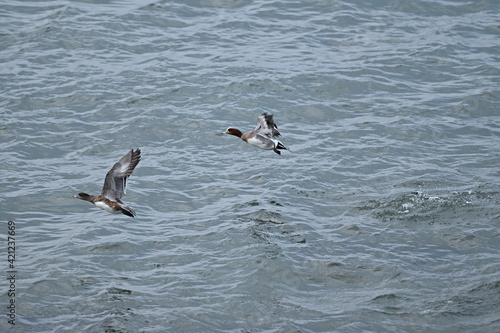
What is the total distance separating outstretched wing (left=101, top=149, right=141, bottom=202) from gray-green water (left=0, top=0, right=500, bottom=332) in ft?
3.57

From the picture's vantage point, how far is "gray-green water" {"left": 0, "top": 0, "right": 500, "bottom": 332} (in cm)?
1167

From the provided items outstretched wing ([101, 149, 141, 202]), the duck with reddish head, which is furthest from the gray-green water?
outstretched wing ([101, 149, 141, 202])

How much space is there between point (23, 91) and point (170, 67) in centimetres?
397

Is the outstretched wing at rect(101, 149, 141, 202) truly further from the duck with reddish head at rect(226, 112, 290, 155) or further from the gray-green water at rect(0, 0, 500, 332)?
the duck with reddish head at rect(226, 112, 290, 155)

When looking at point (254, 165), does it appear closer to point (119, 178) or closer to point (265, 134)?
point (265, 134)

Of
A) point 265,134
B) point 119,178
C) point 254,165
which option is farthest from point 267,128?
point 119,178

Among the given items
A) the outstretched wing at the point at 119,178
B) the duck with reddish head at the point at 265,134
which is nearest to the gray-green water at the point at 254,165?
the duck with reddish head at the point at 265,134

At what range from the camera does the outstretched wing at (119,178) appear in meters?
12.9

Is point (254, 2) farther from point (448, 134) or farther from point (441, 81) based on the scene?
point (448, 134)

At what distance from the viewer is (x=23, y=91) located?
19.0 meters

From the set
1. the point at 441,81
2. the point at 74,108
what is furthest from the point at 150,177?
the point at 441,81

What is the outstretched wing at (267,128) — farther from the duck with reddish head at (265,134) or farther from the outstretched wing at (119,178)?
the outstretched wing at (119,178)

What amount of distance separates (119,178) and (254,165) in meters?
4.22

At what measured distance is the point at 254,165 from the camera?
54.1ft
